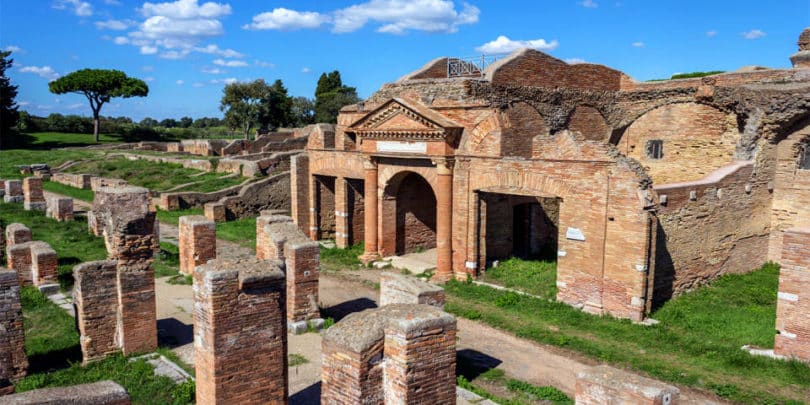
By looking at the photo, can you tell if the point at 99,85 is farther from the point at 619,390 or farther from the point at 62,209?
the point at 619,390

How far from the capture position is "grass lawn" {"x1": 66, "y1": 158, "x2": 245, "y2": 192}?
3127cm

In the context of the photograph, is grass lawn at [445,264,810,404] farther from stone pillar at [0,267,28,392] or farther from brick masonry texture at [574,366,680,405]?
stone pillar at [0,267,28,392]

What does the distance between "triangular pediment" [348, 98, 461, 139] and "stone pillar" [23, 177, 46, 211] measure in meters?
15.8

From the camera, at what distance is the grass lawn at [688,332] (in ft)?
34.4

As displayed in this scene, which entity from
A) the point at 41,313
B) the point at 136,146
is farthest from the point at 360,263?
the point at 136,146

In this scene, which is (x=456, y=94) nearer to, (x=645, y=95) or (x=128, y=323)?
(x=645, y=95)

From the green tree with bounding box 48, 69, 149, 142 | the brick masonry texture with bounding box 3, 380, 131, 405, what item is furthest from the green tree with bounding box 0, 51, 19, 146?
the brick masonry texture with bounding box 3, 380, 131, 405

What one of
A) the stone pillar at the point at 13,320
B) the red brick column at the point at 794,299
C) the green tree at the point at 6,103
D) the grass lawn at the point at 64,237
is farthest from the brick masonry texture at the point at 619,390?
the green tree at the point at 6,103

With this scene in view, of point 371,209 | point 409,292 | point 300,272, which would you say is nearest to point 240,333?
point 409,292

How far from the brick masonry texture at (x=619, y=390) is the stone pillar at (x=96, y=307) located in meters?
8.40

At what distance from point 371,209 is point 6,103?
1925 inches

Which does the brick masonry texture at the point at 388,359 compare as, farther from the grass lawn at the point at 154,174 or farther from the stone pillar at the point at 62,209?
the grass lawn at the point at 154,174

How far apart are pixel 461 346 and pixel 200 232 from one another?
7.89 meters

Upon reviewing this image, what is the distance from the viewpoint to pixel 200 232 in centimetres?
1620
